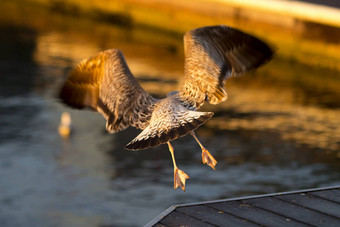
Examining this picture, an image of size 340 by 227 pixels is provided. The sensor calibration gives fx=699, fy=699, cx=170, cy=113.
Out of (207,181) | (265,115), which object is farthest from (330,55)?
(207,181)

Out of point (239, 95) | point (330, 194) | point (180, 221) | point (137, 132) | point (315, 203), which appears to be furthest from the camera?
point (239, 95)

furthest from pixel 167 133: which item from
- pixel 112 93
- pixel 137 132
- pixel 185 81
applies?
pixel 137 132

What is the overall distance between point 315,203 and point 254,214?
1029 mm

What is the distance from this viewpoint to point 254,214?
9.97 m

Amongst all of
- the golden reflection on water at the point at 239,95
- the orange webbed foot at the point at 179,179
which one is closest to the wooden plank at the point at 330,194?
the orange webbed foot at the point at 179,179

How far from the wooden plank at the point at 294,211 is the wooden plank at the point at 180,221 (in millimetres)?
1024

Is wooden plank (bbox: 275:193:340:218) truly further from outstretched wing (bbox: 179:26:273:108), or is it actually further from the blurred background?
the blurred background

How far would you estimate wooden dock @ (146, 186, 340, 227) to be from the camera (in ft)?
31.9

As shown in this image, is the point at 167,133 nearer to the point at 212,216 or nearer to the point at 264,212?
the point at 212,216

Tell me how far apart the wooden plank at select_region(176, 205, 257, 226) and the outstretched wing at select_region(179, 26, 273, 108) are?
158 centimetres

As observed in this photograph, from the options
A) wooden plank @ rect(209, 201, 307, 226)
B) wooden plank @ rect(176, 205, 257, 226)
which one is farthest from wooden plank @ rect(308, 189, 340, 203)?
wooden plank @ rect(176, 205, 257, 226)

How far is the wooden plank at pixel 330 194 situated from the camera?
1053cm

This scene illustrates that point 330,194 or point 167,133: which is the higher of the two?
point 167,133

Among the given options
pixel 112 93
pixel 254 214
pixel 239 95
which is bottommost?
pixel 239 95
